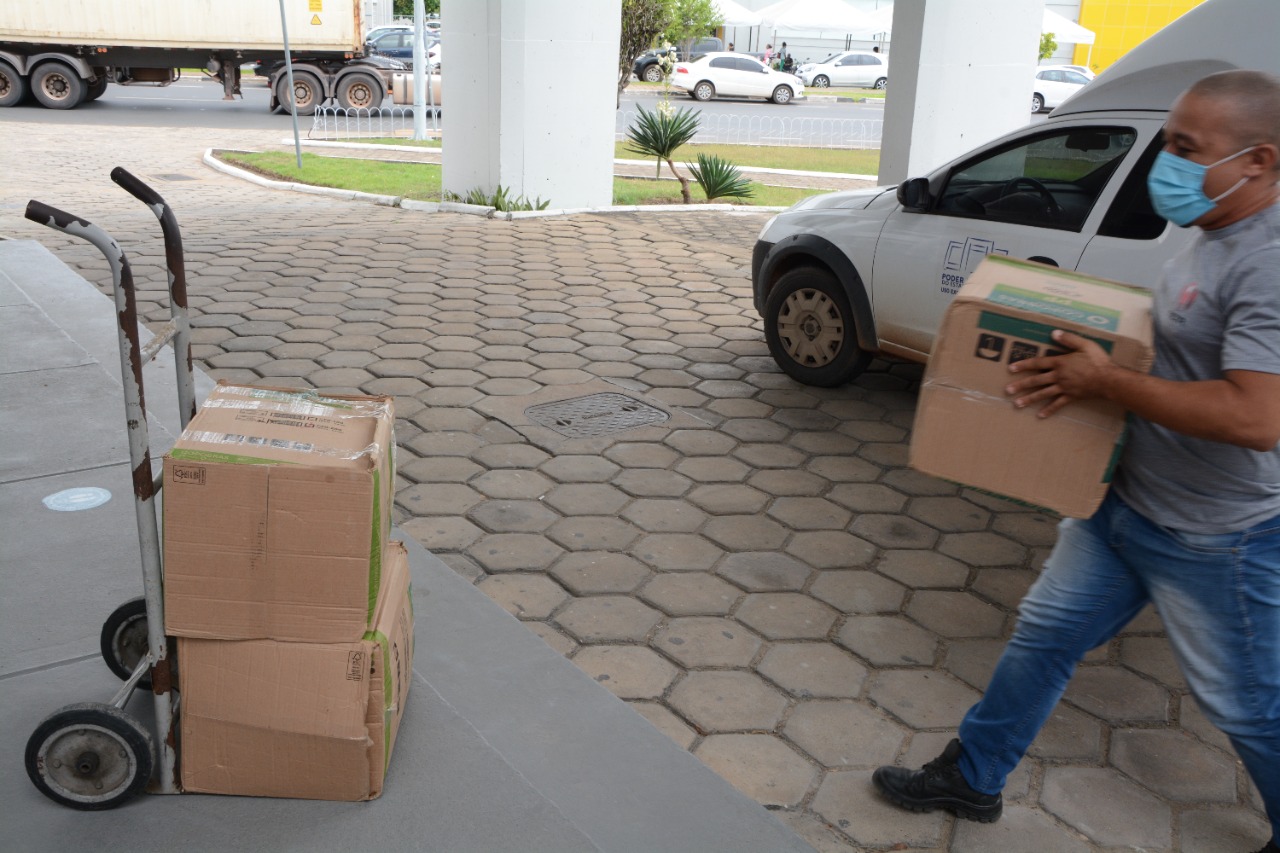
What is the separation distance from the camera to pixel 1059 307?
99.9 inches

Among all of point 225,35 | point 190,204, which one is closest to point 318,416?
point 190,204

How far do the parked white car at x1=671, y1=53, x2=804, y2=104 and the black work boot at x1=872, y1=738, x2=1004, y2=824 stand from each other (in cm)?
3385

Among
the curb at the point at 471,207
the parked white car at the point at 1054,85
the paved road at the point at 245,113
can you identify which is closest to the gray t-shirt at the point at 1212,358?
the curb at the point at 471,207

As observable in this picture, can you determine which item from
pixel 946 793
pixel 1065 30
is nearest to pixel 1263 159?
pixel 946 793

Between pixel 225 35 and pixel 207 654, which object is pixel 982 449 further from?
pixel 225 35

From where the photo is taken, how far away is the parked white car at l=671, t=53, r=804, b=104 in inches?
1379

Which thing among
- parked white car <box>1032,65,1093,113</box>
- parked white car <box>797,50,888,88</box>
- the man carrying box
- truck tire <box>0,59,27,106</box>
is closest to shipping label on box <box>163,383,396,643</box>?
the man carrying box

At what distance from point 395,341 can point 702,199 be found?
809 cm

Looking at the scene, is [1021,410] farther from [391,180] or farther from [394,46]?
[394,46]

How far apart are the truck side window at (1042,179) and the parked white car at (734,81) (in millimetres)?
30664

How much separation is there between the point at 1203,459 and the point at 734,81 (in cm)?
3464

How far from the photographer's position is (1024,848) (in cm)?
293

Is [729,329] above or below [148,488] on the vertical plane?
below

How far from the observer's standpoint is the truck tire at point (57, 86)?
23.3 metres
